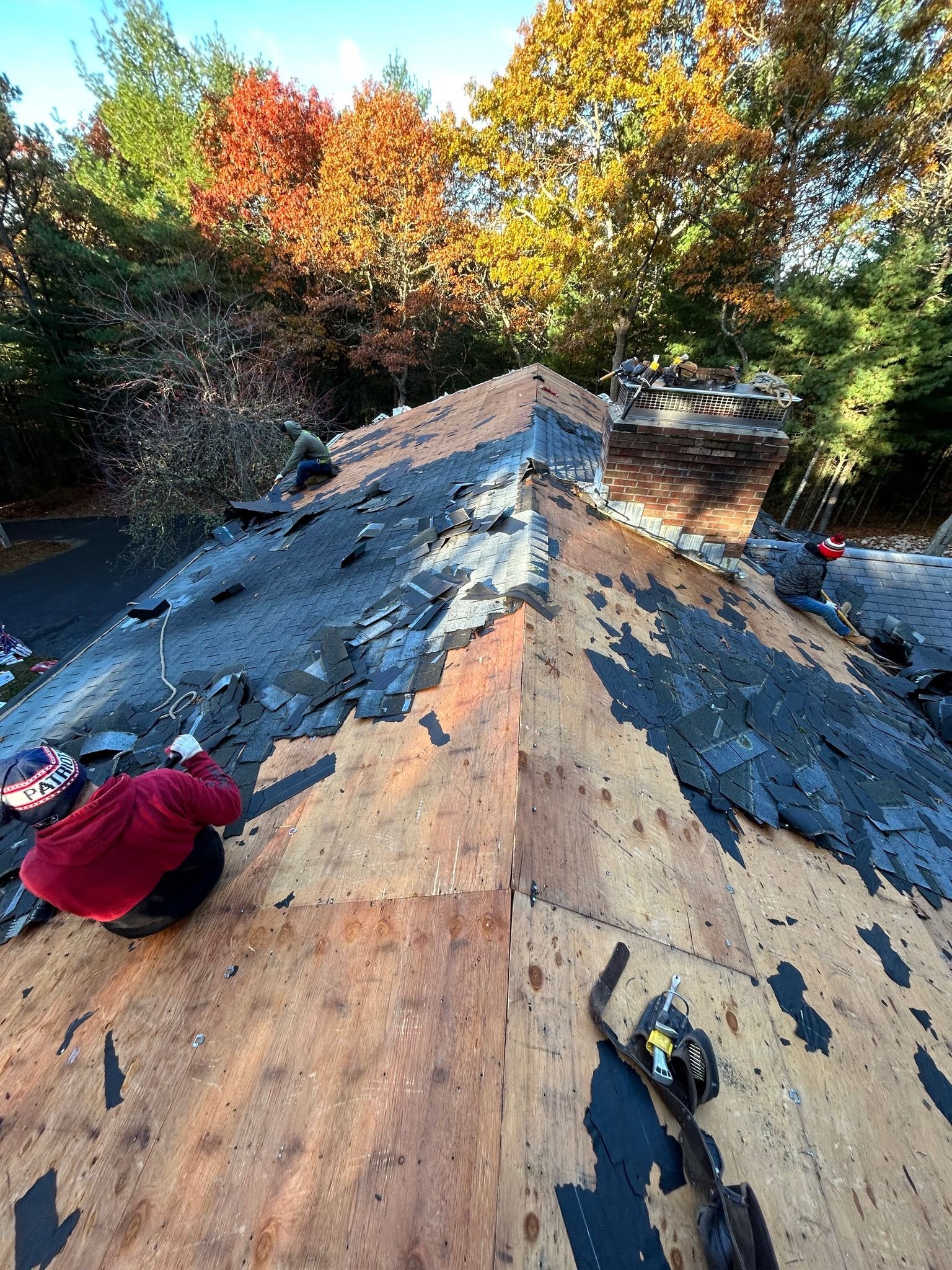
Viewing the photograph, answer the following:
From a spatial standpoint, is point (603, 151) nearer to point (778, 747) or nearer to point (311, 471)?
point (311, 471)

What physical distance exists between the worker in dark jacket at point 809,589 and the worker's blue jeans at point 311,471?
6524 mm

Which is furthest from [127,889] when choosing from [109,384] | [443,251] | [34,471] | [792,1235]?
[34,471]

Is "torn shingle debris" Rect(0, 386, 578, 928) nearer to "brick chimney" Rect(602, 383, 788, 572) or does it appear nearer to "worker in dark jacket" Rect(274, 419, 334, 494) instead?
"brick chimney" Rect(602, 383, 788, 572)

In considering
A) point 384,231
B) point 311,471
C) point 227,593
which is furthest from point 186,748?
point 384,231

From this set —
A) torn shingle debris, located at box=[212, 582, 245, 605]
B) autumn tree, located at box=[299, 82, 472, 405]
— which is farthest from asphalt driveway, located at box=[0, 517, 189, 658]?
autumn tree, located at box=[299, 82, 472, 405]

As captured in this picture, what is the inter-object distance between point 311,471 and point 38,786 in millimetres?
7069

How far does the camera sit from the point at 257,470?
12.3 metres

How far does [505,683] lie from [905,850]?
2281mm

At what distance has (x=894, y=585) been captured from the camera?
6.73 metres

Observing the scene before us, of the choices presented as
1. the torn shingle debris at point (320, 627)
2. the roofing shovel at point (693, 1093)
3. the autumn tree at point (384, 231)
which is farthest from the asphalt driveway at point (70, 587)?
the roofing shovel at point (693, 1093)

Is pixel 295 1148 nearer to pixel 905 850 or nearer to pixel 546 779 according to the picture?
pixel 546 779

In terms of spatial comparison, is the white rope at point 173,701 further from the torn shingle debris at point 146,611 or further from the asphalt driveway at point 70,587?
the asphalt driveway at point 70,587

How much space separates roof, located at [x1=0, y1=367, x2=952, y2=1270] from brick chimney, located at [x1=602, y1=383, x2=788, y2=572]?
2067 millimetres

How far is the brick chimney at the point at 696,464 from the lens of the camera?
3.93 m
